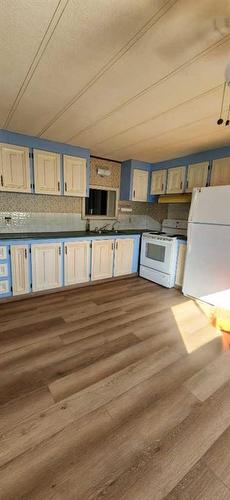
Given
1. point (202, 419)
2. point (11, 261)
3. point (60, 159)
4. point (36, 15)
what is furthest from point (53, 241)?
point (202, 419)

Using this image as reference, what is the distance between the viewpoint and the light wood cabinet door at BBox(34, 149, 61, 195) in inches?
123

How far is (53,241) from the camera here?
3.12m

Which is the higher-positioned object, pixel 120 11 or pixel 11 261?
pixel 120 11

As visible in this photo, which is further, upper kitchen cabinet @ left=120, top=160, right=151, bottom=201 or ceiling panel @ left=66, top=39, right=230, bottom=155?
upper kitchen cabinet @ left=120, top=160, right=151, bottom=201

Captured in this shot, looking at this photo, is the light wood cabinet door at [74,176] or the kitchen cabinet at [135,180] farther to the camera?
the kitchen cabinet at [135,180]

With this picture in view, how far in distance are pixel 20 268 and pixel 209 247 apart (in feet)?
8.45

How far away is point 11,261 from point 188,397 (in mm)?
2470

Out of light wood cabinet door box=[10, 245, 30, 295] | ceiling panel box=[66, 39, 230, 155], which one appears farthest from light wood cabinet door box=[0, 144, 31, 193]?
light wood cabinet door box=[10, 245, 30, 295]

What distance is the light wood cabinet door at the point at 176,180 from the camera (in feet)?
12.2

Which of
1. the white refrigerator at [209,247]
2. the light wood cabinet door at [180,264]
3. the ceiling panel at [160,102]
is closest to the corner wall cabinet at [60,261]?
the light wood cabinet door at [180,264]

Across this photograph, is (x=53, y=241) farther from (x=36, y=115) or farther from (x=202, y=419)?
(x=202, y=419)

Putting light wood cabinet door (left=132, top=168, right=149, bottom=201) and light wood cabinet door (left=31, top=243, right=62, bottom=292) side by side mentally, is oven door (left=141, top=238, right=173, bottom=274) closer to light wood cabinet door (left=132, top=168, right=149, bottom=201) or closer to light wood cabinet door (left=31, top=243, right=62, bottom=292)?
light wood cabinet door (left=132, top=168, right=149, bottom=201)

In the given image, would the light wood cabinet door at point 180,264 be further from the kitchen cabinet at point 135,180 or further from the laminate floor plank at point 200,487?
the laminate floor plank at point 200,487

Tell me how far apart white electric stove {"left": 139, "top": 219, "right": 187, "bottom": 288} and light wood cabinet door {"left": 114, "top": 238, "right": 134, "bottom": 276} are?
251mm
